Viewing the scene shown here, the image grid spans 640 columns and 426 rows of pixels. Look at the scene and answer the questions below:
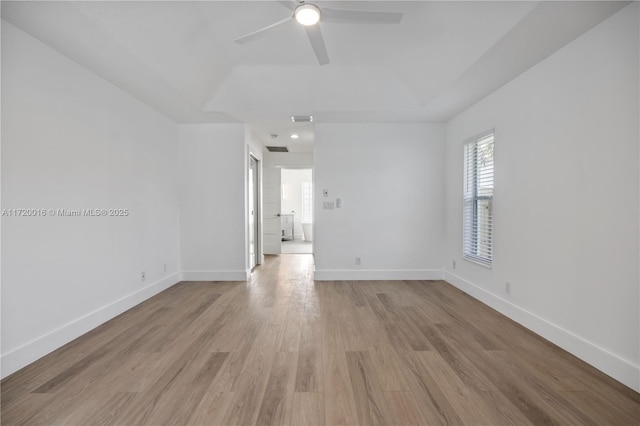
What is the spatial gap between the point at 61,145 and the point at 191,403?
235cm

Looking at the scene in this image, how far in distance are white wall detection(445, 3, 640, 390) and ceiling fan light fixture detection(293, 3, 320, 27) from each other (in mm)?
2028

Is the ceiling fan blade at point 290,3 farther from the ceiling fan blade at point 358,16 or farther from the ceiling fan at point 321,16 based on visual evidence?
the ceiling fan blade at point 358,16

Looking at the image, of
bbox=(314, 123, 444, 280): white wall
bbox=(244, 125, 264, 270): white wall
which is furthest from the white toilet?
bbox=(314, 123, 444, 280): white wall

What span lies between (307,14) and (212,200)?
3.09 metres

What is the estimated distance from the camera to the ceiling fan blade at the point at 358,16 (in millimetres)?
1810

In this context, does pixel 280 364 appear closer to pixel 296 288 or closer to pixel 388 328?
pixel 388 328

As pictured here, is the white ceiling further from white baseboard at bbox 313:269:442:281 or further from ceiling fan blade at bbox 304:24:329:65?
white baseboard at bbox 313:269:442:281

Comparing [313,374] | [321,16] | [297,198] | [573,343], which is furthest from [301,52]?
[297,198]

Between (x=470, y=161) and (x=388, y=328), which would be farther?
(x=470, y=161)

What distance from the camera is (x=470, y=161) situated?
142 inches

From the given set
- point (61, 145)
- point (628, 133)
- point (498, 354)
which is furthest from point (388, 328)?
point (61, 145)

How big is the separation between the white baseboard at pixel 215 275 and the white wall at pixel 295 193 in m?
5.97

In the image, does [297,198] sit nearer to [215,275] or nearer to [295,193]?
[295,193]

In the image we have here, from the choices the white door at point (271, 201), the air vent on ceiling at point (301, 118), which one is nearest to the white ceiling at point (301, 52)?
the air vent on ceiling at point (301, 118)
